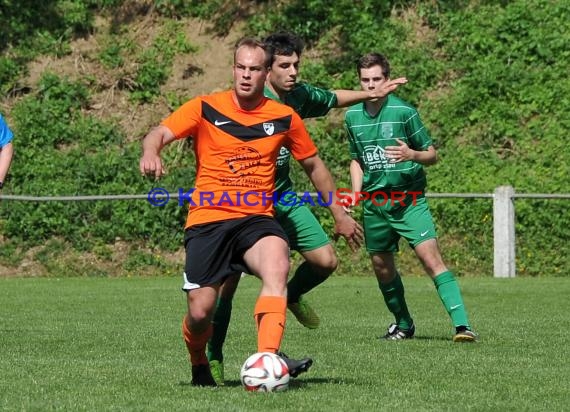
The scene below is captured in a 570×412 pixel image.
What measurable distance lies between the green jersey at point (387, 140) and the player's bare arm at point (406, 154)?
1.26 ft

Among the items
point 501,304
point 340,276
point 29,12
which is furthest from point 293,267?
point 29,12

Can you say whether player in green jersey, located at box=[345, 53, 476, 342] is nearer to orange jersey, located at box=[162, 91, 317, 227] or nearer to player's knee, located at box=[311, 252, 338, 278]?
player's knee, located at box=[311, 252, 338, 278]

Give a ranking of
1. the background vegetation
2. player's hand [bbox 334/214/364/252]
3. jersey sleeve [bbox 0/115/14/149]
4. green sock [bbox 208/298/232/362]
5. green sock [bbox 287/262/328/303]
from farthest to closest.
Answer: the background vegetation → jersey sleeve [bbox 0/115/14/149] → green sock [bbox 287/262/328/303] → green sock [bbox 208/298/232/362] → player's hand [bbox 334/214/364/252]

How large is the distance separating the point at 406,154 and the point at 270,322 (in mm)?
2780

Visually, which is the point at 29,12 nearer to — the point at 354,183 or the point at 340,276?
the point at 340,276

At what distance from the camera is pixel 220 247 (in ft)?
20.4

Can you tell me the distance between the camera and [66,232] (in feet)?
63.5

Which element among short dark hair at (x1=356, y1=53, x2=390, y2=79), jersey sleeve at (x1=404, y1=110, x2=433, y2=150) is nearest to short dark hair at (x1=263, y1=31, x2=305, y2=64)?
short dark hair at (x1=356, y1=53, x2=390, y2=79)

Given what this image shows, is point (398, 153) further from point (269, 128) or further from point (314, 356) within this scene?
point (269, 128)

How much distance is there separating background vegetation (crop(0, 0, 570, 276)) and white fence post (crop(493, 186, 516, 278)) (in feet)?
1.73

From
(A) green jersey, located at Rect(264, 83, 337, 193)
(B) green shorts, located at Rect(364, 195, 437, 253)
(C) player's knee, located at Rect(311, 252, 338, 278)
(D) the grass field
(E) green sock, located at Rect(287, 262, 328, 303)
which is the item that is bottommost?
(D) the grass field

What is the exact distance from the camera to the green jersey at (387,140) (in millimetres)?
9391

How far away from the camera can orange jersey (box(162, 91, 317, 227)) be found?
20.7ft

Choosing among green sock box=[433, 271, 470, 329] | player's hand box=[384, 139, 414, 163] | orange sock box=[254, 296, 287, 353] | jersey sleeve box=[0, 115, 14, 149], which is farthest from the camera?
jersey sleeve box=[0, 115, 14, 149]
